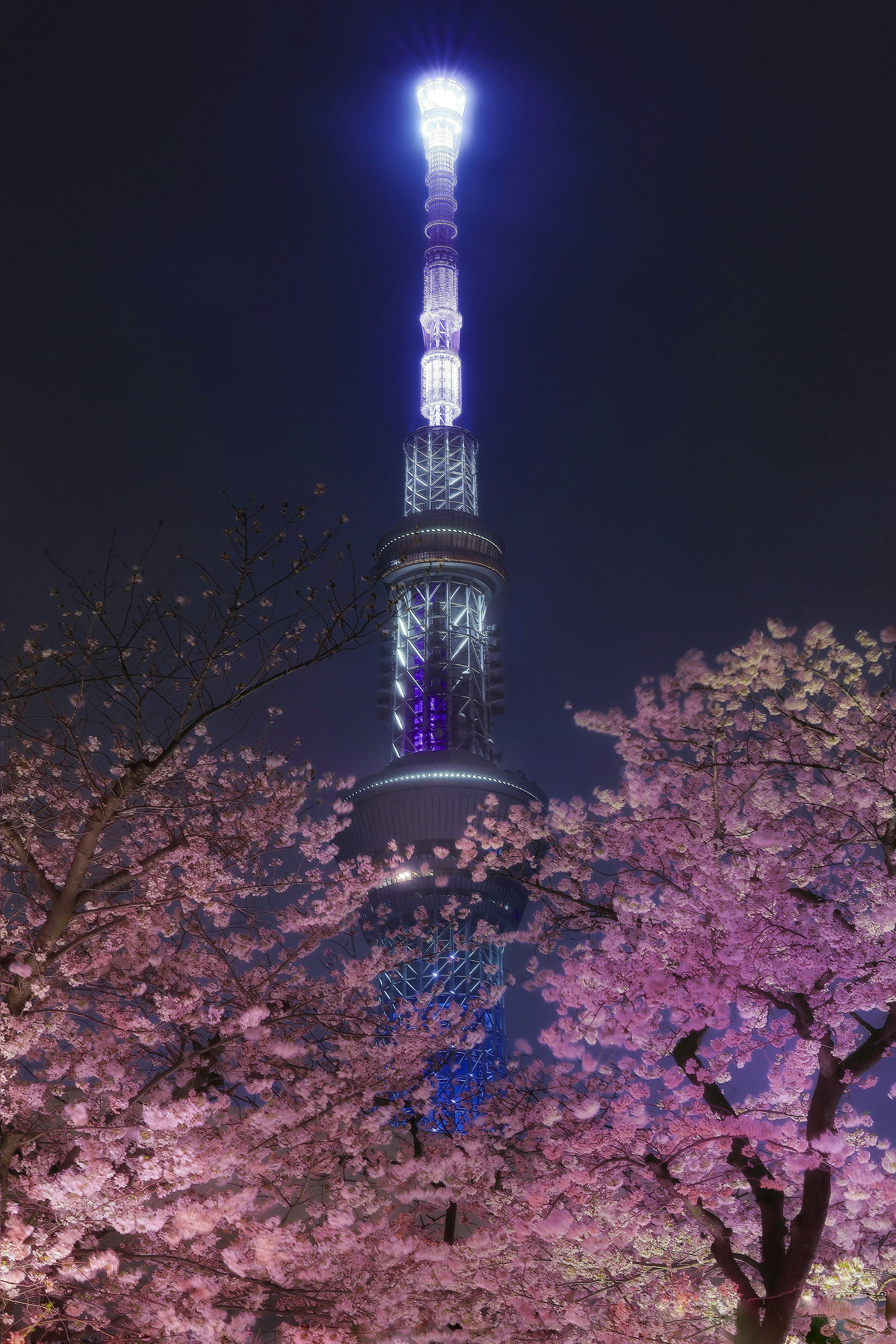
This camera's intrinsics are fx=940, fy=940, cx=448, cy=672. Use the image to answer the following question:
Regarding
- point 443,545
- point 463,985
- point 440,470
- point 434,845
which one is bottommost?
point 463,985

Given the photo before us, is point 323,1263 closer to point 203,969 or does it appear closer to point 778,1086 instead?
point 203,969

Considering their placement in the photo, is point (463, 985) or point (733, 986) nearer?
point (733, 986)

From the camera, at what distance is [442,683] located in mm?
58906

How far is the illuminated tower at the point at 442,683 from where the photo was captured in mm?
53375

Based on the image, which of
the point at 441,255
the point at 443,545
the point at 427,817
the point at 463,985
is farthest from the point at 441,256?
the point at 463,985

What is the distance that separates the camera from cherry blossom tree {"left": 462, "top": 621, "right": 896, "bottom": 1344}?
7.59 m

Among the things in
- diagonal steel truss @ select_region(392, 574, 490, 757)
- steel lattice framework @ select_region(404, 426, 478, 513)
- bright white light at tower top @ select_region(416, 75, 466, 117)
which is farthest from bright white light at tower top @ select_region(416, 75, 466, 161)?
diagonal steel truss @ select_region(392, 574, 490, 757)

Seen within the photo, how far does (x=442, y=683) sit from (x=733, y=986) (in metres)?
50.9

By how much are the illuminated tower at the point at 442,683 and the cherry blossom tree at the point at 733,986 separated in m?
36.0

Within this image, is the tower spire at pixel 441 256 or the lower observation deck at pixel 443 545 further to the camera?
the tower spire at pixel 441 256

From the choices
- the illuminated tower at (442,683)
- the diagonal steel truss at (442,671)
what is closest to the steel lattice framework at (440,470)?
the illuminated tower at (442,683)

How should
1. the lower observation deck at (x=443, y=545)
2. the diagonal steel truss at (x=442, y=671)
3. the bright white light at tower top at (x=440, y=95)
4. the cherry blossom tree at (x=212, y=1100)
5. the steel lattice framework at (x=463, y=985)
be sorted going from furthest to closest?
the bright white light at tower top at (x=440, y=95) → the lower observation deck at (x=443, y=545) → the diagonal steel truss at (x=442, y=671) → the steel lattice framework at (x=463, y=985) → the cherry blossom tree at (x=212, y=1100)

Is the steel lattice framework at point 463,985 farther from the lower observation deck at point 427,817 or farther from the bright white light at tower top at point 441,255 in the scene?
the bright white light at tower top at point 441,255

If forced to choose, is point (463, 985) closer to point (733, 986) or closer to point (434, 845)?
point (434, 845)
